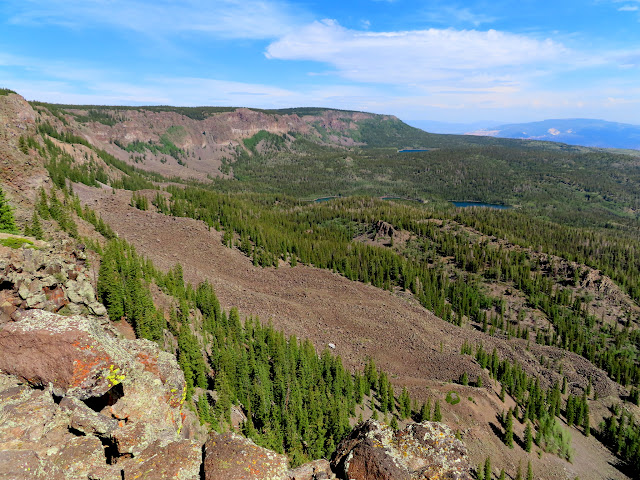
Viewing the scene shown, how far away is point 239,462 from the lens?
13000 mm

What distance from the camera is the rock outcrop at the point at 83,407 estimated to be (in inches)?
504

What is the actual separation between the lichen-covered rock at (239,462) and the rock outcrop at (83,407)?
0.73 m

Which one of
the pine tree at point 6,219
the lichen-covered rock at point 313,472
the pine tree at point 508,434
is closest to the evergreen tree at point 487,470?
the pine tree at point 508,434

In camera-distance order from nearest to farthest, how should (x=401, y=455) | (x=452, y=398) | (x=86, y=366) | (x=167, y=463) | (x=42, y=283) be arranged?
(x=167, y=463), (x=401, y=455), (x=86, y=366), (x=42, y=283), (x=452, y=398)

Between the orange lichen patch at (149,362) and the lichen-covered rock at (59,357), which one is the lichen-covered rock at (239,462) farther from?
the orange lichen patch at (149,362)

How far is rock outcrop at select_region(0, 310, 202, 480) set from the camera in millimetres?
12812

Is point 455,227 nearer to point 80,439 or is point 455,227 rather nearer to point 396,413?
point 396,413

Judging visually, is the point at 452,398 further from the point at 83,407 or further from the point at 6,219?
the point at 6,219

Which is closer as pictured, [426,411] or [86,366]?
[86,366]

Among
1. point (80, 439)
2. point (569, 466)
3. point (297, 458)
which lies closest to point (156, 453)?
point (80, 439)

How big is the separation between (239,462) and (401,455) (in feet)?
23.1

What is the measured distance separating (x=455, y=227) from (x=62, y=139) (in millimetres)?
170916

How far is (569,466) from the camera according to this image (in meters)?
53.8

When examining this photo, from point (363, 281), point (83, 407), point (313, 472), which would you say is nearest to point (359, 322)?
point (363, 281)
